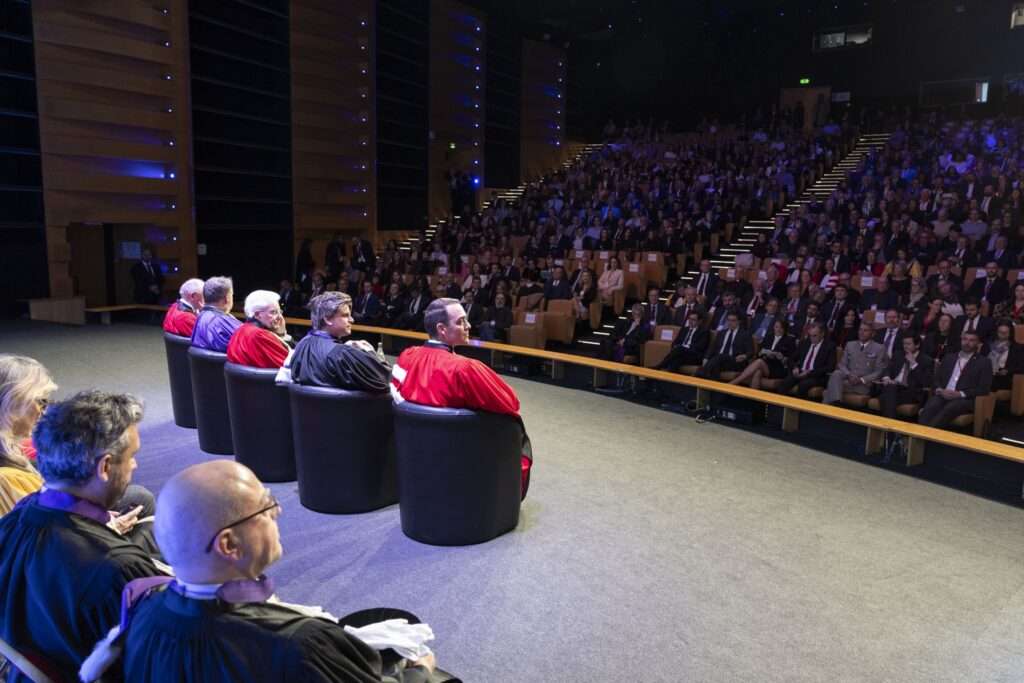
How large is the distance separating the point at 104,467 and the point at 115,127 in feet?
39.2

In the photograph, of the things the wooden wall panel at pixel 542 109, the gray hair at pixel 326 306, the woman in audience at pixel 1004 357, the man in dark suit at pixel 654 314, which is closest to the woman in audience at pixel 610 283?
the man in dark suit at pixel 654 314

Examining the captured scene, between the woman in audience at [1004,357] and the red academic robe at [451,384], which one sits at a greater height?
the red academic robe at [451,384]

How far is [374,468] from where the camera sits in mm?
4176

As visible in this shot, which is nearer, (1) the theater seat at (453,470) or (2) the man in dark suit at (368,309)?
(1) the theater seat at (453,470)

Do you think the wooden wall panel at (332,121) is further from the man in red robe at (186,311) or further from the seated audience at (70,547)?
the seated audience at (70,547)

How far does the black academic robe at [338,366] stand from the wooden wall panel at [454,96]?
1426 cm

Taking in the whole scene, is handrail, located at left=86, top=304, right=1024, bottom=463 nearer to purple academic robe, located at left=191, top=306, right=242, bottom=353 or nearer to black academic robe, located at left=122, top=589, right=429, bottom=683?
purple academic robe, located at left=191, top=306, right=242, bottom=353

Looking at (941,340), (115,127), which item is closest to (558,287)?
(941,340)

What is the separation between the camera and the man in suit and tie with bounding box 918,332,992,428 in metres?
5.93

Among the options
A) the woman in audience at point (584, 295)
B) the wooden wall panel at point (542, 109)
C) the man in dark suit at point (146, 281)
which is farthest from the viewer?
the wooden wall panel at point (542, 109)

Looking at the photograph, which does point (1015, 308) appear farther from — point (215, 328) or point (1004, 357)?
point (215, 328)

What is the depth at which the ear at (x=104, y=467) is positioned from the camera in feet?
5.81

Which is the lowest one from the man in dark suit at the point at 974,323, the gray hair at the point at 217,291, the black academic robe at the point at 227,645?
the black academic robe at the point at 227,645

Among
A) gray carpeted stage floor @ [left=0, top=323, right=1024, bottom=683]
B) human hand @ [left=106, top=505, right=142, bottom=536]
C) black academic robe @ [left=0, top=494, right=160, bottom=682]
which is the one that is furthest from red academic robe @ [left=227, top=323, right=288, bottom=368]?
black academic robe @ [left=0, top=494, right=160, bottom=682]
